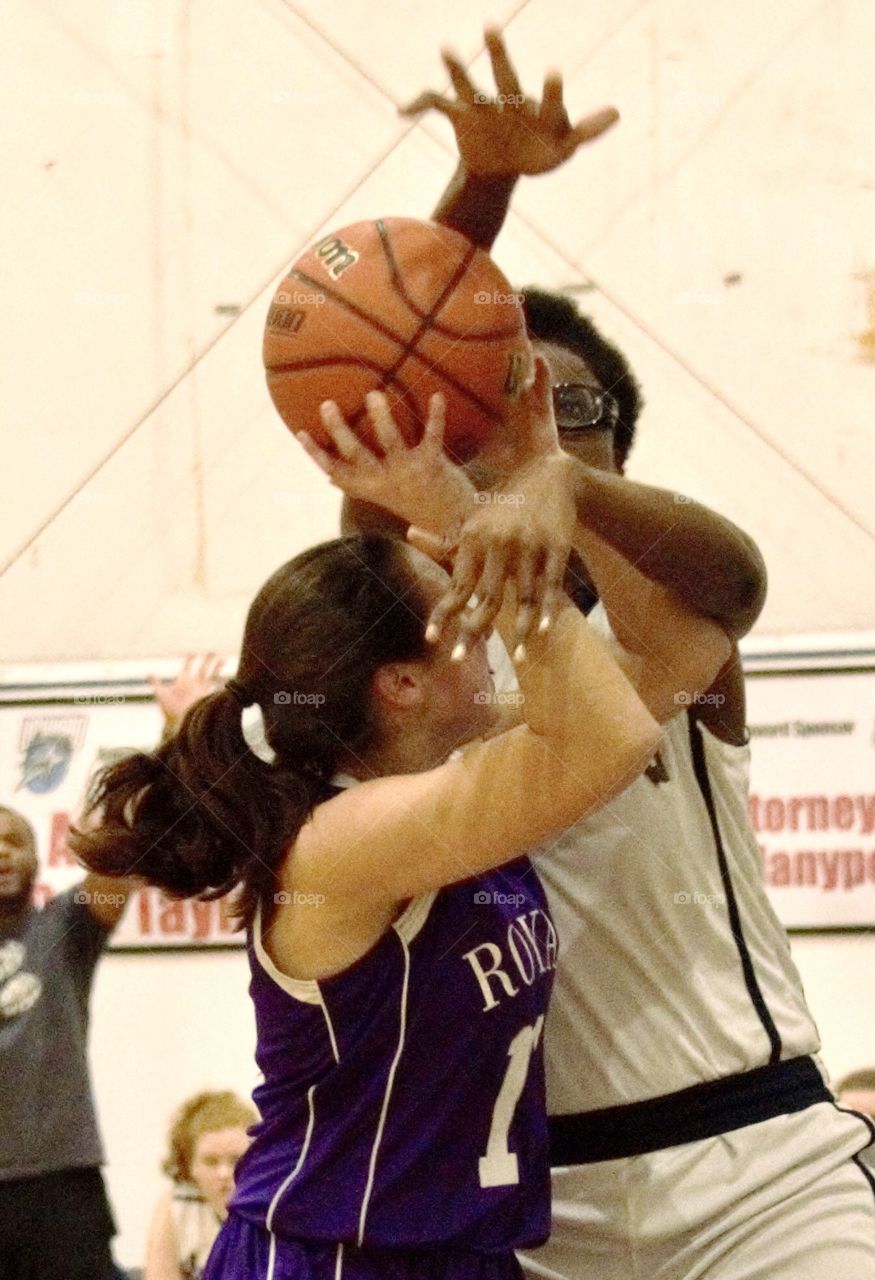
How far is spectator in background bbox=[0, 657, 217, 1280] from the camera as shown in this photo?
2.66 m

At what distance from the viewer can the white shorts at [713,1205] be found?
60.3 inches

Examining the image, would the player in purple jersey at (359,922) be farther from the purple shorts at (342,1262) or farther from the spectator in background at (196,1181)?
the spectator in background at (196,1181)

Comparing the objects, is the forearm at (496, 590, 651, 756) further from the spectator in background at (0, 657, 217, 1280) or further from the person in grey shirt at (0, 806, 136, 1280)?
the person in grey shirt at (0, 806, 136, 1280)

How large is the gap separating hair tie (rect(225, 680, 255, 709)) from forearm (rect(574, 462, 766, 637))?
1.09 ft

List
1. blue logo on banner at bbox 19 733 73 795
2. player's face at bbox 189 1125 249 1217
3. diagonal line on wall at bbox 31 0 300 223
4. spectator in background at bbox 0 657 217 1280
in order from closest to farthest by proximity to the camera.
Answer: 1. spectator in background at bbox 0 657 217 1280
2. player's face at bbox 189 1125 249 1217
3. blue logo on banner at bbox 19 733 73 795
4. diagonal line on wall at bbox 31 0 300 223

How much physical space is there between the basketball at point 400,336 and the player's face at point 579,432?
13cm

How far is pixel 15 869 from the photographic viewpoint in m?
2.90

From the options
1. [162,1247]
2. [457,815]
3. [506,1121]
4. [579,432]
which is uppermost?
[579,432]

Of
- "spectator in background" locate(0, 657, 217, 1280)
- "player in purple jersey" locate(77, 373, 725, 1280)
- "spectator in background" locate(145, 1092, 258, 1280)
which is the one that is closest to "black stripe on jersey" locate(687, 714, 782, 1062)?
"player in purple jersey" locate(77, 373, 725, 1280)

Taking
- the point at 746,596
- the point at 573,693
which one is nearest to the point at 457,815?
the point at 573,693

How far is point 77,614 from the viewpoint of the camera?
3.27 metres

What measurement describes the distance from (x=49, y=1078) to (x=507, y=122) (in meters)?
1.91

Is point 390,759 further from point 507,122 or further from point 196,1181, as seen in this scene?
point 196,1181

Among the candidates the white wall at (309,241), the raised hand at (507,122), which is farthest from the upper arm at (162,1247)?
the raised hand at (507,122)
